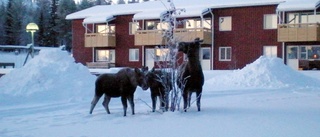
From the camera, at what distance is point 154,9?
4353cm

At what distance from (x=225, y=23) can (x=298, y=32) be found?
6855 mm

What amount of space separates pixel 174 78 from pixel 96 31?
1448 inches

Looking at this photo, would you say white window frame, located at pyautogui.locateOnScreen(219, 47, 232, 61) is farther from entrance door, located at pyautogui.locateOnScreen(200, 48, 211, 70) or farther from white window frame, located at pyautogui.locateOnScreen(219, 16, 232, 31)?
white window frame, located at pyautogui.locateOnScreen(219, 16, 232, 31)

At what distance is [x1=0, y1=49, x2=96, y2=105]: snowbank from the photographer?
16.8 m

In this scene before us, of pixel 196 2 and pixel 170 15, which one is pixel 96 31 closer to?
pixel 196 2

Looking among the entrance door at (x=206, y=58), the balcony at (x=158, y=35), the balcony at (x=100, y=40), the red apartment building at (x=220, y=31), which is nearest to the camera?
the red apartment building at (x=220, y=31)

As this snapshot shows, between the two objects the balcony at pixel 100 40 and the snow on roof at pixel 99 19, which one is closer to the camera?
the snow on roof at pixel 99 19

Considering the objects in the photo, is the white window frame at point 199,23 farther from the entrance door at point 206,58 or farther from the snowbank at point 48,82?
the snowbank at point 48,82

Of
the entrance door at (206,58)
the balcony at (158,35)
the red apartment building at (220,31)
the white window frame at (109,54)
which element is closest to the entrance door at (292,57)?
the red apartment building at (220,31)


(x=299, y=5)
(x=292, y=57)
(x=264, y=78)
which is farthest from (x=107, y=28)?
(x=264, y=78)

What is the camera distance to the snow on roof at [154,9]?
127ft

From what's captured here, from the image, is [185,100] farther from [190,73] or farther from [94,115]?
[94,115]

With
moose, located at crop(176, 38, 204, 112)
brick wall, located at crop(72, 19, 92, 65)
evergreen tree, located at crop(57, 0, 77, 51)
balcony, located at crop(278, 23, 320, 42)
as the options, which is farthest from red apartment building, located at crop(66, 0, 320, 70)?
evergreen tree, located at crop(57, 0, 77, 51)

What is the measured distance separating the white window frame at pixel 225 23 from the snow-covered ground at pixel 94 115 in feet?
63.7
